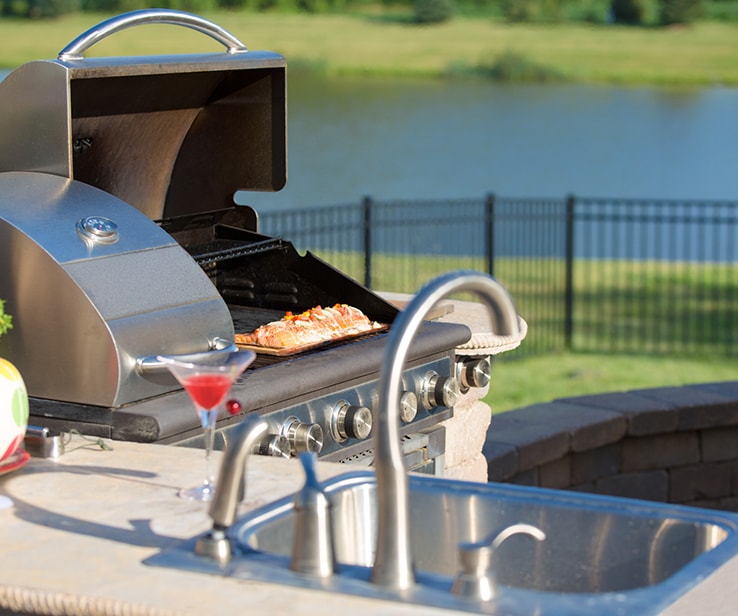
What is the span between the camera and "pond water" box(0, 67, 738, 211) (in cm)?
2514

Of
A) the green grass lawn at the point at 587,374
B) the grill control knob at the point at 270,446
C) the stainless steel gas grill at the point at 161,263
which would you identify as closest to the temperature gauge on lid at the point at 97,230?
the stainless steel gas grill at the point at 161,263

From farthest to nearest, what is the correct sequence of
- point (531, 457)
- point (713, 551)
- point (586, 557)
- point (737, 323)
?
point (737, 323)
point (531, 457)
point (586, 557)
point (713, 551)

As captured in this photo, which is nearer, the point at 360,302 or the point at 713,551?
the point at 713,551

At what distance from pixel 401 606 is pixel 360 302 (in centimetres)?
187

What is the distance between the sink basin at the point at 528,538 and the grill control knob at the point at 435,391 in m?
1.11

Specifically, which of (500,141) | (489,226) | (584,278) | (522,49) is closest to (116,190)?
(489,226)

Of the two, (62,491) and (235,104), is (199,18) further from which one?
(62,491)

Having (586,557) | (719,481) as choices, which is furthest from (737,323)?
(586,557)

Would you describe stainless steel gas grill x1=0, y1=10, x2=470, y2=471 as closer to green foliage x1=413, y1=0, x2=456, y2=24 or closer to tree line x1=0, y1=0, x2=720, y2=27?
tree line x1=0, y1=0, x2=720, y2=27

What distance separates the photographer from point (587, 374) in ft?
30.7

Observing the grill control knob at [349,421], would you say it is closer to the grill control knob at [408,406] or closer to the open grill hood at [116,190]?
the grill control knob at [408,406]

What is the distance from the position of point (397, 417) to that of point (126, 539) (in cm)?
57

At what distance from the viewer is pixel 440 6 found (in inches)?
1121

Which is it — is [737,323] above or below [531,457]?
below
